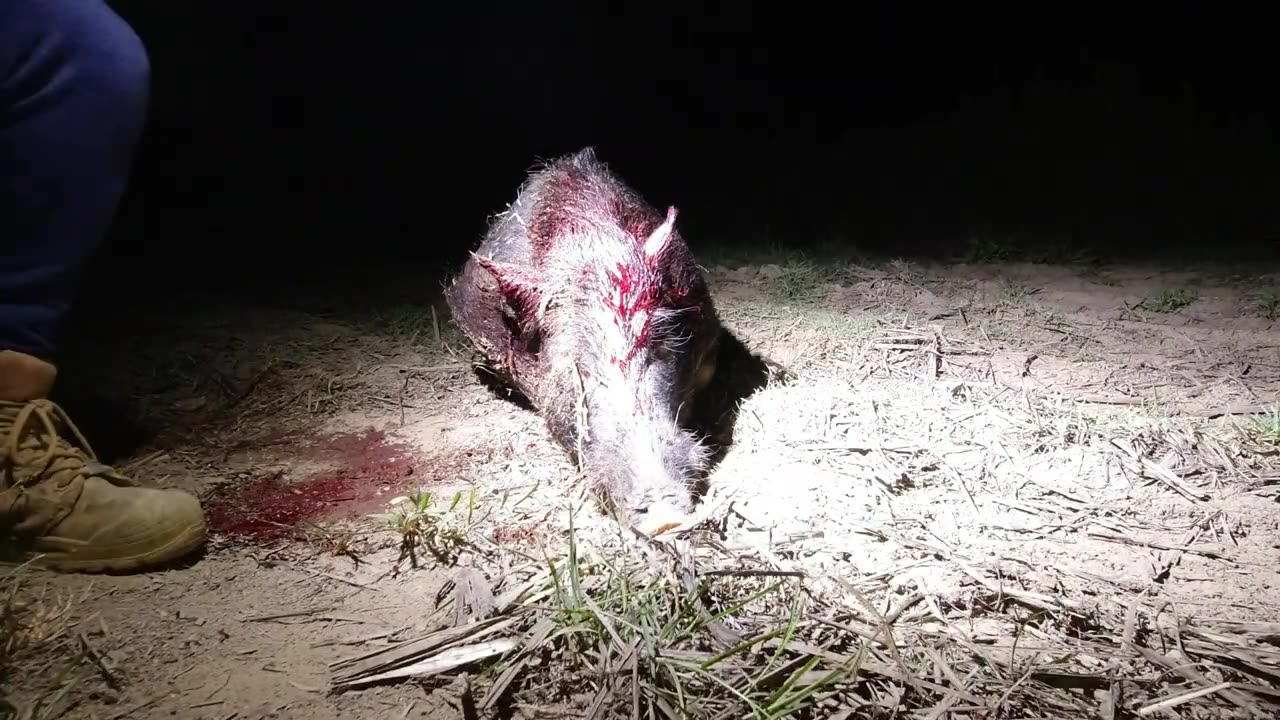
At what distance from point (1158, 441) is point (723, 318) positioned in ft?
6.75

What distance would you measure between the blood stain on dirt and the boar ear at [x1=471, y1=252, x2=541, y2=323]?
0.69 metres

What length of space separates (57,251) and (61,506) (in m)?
0.71

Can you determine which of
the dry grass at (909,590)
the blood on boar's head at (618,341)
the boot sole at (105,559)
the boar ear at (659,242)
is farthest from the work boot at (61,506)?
the boar ear at (659,242)

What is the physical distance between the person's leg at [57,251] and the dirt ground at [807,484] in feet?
0.47

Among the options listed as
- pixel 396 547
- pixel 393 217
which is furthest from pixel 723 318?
pixel 393 217

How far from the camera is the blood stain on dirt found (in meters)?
2.36

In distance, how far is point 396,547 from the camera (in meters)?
2.19

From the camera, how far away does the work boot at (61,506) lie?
1.99 metres

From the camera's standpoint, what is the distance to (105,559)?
200 cm

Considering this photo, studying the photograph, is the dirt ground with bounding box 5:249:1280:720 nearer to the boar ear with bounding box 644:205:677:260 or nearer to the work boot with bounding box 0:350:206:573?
the work boot with bounding box 0:350:206:573

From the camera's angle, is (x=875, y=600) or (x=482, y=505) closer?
(x=875, y=600)

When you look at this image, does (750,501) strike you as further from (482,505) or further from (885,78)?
(885,78)

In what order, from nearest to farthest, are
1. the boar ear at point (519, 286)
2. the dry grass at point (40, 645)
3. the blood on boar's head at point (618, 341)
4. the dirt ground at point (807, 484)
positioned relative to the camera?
1. the dry grass at point (40, 645)
2. the dirt ground at point (807, 484)
3. the blood on boar's head at point (618, 341)
4. the boar ear at point (519, 286)

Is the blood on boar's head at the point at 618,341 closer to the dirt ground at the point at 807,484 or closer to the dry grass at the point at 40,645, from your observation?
the dirt ground at the point at 807,484
